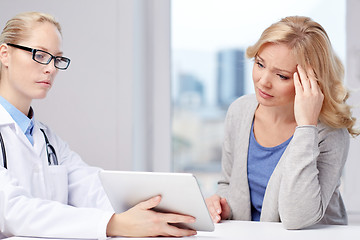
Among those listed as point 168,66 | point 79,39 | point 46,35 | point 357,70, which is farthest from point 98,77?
point 357,70

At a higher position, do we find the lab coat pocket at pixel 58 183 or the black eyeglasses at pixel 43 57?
the black eyeglasses at pixel 43 57

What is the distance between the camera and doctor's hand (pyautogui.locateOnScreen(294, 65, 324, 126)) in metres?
1.58

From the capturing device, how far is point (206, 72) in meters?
2.73

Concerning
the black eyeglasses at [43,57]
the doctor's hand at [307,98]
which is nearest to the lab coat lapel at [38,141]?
the black eyeglasses at [43,57]

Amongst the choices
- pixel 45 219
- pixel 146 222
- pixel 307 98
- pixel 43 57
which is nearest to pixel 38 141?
pixel 43 57

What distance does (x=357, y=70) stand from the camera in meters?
2.51

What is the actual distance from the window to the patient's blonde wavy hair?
0.98 m

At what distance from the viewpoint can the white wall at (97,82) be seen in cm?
254

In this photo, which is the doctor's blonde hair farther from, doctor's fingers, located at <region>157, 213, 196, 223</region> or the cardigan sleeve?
the cardigan sleeve

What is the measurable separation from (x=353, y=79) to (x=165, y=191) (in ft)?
5.16

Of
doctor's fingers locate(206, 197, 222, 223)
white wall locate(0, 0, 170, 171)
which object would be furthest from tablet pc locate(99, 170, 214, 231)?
white wall locate(0, 0, 170, 171)

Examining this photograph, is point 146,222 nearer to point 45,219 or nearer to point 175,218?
point 175,218

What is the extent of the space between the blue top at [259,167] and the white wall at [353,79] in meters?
0.86

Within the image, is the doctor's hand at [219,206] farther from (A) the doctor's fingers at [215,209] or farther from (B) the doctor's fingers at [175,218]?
(B) the doctor's fingers at [175,218]
